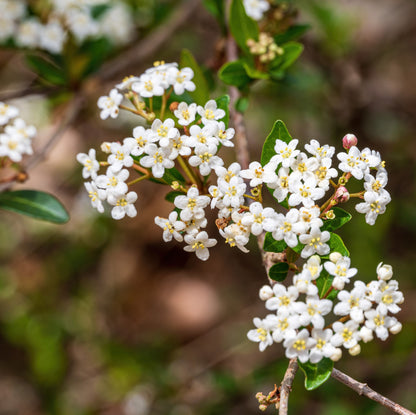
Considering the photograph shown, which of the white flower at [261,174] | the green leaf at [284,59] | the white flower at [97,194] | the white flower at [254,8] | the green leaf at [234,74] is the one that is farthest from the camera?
the white flower at [254,8]

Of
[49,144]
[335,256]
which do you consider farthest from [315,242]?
[49,144]

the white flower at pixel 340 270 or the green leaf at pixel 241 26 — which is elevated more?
the green leaf at pixel 241 26

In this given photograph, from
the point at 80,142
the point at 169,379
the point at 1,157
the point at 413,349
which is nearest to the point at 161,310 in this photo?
the point at 169,379

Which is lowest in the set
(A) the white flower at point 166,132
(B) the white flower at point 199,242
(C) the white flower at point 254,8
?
(B) the white flower at point 199,242

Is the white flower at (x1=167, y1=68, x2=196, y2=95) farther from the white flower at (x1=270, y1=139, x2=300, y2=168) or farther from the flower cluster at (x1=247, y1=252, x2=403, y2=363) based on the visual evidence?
the flower cluster at (x1=247, y1=252, x2=403, y2=363)

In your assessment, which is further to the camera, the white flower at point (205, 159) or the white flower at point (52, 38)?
the white flower at point (52, 38)

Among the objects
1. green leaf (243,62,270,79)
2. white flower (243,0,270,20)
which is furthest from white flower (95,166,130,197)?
white flower (243,0,270,20)

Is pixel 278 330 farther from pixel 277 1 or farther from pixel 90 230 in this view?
pixel 90 230

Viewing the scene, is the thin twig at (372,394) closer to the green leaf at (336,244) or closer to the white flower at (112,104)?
the green leaf at (336,244)

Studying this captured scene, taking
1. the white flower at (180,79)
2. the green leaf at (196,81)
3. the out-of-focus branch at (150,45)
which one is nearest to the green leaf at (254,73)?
the green leaf at (196,81)
